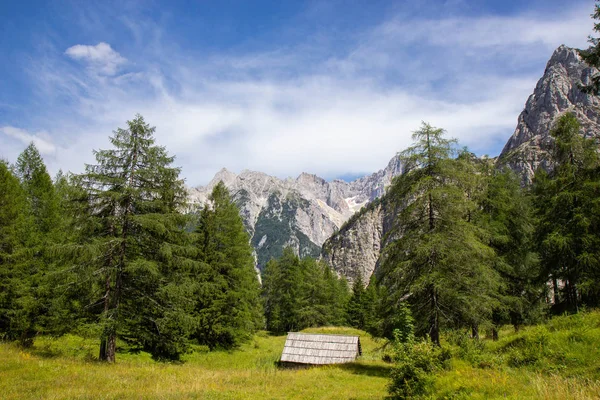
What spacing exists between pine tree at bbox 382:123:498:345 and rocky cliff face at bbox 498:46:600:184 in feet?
455

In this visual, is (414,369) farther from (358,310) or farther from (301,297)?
(358,310)

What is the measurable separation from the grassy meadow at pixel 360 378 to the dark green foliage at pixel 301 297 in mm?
34436

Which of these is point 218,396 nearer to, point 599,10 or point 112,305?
point 112,305

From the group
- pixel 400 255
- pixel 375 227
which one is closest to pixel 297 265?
pixel 400 255

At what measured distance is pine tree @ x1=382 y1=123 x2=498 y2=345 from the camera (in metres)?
15.4

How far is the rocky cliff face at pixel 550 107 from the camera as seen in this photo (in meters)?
138

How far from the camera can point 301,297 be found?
51188mm

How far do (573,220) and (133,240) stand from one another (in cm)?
2347

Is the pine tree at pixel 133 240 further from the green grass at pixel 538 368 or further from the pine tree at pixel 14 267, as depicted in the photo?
the green grass at pixel 538 368

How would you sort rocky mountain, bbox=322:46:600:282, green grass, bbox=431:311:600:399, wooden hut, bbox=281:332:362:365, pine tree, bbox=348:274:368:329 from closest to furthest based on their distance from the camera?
green grass, bbox=431:311:600:399
wooden hut, bbox=281:332:362:365
pine tree, bbox=348:274:368:329
rocky mountain, bbox=322:46:600:282

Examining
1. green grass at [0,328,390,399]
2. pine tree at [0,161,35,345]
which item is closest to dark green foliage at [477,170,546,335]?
green grass at [0,328,390,399]

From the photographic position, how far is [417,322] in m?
16.1

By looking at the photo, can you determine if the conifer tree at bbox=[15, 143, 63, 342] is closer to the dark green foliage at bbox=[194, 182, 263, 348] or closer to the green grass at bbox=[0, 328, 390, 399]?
the green grass at bbox=[0, 328, 390, 399]

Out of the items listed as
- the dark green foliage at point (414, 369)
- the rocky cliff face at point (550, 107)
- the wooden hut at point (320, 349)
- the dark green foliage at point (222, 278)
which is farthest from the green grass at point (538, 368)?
the rocky cliff face at point (550, 107)
